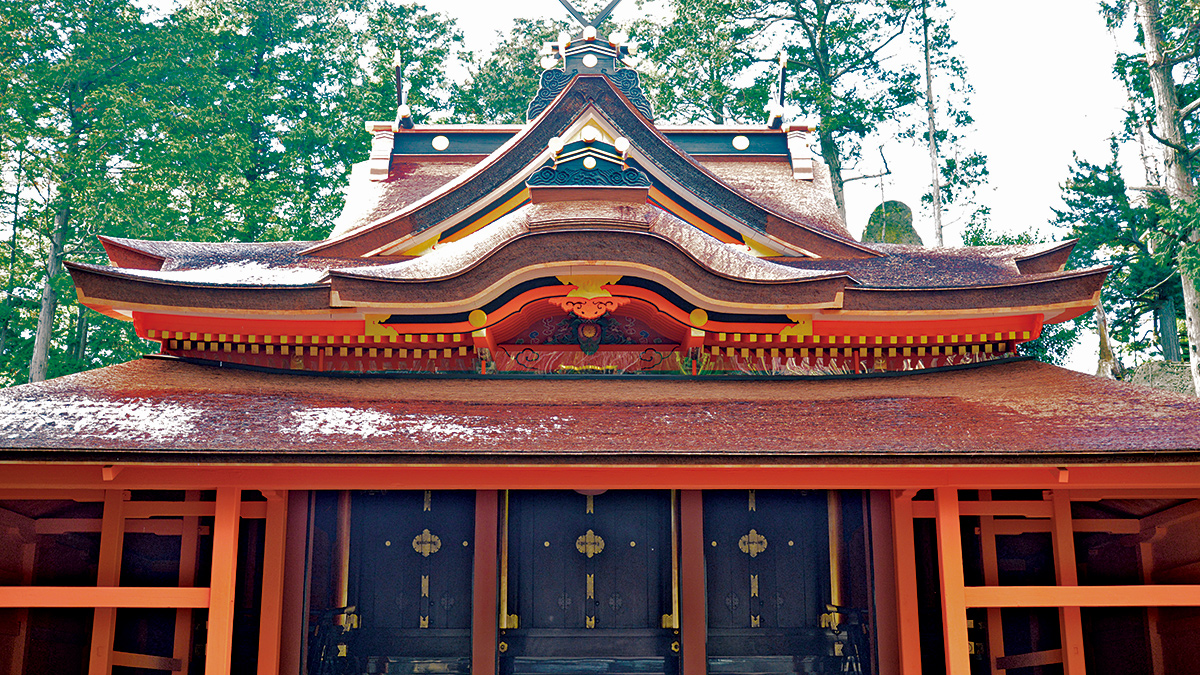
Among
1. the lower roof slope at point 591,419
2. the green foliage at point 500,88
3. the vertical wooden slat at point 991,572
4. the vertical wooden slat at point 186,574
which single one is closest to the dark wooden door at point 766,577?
the lower roof slope at point 591,419

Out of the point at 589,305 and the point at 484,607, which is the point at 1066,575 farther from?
the point at 484,607

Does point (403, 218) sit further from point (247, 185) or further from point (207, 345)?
point (247, 185)

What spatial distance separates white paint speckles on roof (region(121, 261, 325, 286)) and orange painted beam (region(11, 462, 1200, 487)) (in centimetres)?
199

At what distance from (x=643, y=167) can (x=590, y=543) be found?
3790 millimetres

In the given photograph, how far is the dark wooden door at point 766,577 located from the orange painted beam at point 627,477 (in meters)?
1.66

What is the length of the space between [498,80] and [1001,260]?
21.8 meters

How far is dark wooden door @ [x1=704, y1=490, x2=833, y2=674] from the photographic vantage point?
271 inches

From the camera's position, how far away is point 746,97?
81.1 ft

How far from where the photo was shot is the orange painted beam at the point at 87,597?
5.27m

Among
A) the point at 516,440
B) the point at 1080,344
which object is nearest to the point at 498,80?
the point at 1080,344

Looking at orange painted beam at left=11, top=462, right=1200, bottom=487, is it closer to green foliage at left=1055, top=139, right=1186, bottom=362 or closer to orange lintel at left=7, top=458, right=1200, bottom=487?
orange lintel at left=7, top=458, right=1200, bottom=487

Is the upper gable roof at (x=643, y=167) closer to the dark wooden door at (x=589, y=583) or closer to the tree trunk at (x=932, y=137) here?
the dark wooden door at (x=589, y=583)

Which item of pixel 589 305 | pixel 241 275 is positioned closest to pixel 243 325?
pixel 241 275

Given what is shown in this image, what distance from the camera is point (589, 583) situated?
23.0 feet
